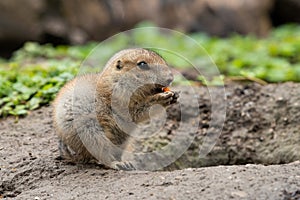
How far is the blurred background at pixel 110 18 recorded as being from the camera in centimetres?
1055

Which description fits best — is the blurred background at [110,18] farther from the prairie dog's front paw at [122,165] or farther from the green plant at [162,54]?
the prairie dog's front paw at [122,165]

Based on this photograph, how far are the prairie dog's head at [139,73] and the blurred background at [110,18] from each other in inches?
239

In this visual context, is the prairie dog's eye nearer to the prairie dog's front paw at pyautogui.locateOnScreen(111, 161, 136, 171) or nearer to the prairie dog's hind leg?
the prairie dog's hind leg

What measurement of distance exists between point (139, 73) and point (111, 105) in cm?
36

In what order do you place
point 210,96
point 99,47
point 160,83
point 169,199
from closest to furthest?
point 169,199, point 160,83, point 210,96, point 99,47

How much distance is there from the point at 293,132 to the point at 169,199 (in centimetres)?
233

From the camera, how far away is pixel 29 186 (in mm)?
4363

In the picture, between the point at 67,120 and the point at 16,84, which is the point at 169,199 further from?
the point at 16,84

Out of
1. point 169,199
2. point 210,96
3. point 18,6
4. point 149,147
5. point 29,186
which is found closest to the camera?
point 169,199

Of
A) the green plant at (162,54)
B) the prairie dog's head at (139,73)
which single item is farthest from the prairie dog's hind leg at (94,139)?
the green plant at (162,54)

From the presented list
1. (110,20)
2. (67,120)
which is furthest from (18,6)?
(67,120)

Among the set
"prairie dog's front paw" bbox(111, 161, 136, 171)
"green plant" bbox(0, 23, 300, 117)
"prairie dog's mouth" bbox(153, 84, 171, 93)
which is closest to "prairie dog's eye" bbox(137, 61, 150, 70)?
"prairie dog's mouth" bbox(153, 84, 171, 93)

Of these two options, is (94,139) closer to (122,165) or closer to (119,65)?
(122,165)

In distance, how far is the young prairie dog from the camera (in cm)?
455
